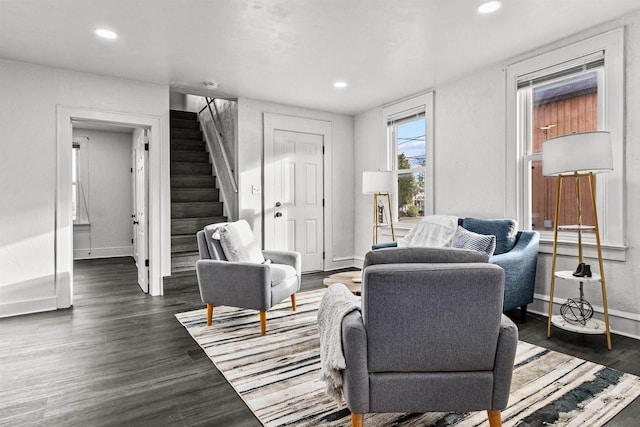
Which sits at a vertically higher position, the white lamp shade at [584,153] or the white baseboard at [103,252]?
the white lamp shade at [584,153]

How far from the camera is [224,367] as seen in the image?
2350 mm

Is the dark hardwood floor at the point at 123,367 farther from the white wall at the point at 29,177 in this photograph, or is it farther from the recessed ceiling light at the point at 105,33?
the recessed ceiling light at the point at 105,33

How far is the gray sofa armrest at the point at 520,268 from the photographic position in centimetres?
298

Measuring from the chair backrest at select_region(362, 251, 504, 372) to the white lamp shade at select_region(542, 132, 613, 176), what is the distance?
1747mm

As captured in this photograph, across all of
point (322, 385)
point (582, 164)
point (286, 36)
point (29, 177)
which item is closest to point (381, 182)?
point (286, 36)

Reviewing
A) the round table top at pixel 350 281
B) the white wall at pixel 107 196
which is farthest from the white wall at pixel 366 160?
the white wall at pixel 107 196

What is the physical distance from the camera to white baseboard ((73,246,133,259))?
7008 millimetres

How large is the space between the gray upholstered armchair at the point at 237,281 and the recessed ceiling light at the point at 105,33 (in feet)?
6.04

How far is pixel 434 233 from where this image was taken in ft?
12.2

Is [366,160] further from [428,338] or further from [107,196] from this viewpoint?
[107,196]

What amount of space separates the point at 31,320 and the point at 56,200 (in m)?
1.21

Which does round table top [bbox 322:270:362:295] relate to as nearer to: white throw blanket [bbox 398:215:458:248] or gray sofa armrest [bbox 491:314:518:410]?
white throw blanket [bbox 398:215:458:248]

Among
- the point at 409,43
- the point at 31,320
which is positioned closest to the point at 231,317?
the point at 31,320

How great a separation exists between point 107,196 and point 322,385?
6.98 meters
